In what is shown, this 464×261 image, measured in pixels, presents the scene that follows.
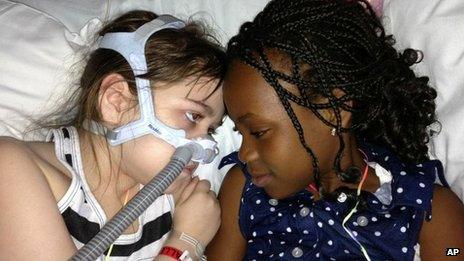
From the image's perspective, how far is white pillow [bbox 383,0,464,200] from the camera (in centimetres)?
157

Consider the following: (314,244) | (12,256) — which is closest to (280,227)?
(314,244)

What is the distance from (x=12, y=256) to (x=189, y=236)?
1.51ft

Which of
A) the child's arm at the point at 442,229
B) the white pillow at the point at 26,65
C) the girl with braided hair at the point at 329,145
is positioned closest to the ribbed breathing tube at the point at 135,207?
the girl with braided hair at the point at 329,145

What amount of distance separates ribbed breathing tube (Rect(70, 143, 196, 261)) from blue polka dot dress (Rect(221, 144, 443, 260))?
0.26 m

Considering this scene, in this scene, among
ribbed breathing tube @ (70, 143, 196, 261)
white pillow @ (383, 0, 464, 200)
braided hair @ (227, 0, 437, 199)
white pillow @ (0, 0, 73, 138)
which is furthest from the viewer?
white pillow @ (0, 0, 73, 138)

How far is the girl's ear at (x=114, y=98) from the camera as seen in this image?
149 centimetres

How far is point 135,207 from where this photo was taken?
1308 mm

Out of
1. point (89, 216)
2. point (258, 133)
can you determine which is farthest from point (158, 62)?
point (89, 216)

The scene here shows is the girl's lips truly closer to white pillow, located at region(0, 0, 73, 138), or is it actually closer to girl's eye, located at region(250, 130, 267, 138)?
girl's eye, located at region(250, 130, 267, 138)

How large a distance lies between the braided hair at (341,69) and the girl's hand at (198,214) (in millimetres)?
305

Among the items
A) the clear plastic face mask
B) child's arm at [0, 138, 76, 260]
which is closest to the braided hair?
the clear plastic face mask

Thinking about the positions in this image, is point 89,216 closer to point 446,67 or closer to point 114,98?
point 114,98

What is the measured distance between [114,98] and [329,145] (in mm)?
558

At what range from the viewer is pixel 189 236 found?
1.56m
